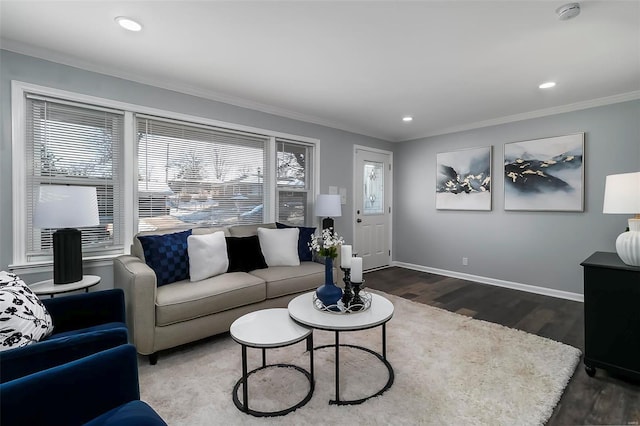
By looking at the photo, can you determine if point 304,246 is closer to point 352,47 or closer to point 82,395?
point 352,47

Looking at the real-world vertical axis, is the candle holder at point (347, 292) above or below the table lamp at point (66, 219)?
below

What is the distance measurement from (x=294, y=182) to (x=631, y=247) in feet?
10.9

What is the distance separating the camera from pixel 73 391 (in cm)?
105

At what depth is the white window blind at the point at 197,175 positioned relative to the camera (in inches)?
116

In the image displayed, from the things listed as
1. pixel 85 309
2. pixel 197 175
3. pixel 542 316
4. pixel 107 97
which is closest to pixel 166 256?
pixel 85 309

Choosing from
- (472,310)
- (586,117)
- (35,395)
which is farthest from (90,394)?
(586,117)

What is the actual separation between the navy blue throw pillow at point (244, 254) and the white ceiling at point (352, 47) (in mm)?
1621

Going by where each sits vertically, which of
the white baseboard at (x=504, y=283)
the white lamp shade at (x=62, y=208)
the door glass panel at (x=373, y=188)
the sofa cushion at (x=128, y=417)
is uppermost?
the door glass panel at (x=373, y=188)

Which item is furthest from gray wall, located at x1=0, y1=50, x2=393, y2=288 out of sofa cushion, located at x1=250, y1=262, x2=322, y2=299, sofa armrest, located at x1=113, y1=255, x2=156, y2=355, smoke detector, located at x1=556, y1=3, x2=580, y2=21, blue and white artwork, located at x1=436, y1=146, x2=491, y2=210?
smoke detector, located at x1=556, y1=3, x2=580, y2=21

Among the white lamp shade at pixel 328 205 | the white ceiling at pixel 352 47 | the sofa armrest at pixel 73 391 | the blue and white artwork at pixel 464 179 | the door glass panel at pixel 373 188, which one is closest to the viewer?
the sofa armrest at pixel 73 391

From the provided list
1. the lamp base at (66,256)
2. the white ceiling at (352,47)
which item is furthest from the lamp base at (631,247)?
the lamp base at (66,256)

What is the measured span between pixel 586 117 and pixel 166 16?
4.44 meters

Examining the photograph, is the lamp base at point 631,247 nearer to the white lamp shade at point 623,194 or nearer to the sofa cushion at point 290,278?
the white lamp shade at point 623,194

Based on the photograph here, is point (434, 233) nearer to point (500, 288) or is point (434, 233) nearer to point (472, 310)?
point (500, 288)
